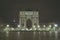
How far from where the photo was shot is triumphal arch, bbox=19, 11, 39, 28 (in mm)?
34562

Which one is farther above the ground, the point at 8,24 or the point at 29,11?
the point at 29,11

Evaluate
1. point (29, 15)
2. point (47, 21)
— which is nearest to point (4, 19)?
point (29, 15)

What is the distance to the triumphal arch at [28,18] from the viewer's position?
34562 millimetres

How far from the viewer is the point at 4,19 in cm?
3547

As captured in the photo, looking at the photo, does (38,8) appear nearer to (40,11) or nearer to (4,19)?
(40,11)

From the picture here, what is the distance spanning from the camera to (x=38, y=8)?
3572cm

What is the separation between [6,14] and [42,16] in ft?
19.6

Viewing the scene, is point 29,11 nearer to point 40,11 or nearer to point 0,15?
point 40,11

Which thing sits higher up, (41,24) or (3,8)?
(3,8)

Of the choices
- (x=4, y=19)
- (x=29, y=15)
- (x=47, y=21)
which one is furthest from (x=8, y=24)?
(x=47, y=21)

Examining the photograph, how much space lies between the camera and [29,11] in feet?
113

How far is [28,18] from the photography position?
35000mm

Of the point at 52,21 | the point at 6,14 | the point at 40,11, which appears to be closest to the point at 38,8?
the point at 40,11

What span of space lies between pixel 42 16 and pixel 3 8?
6621 mm
